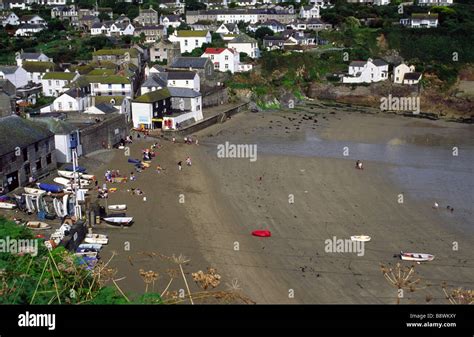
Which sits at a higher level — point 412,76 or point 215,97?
point 412,76

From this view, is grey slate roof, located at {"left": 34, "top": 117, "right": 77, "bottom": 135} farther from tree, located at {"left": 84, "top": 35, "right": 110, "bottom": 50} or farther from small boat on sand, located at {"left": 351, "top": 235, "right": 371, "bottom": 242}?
tree, located at {"left": 84, "top": 35, "right": 110, "bottom": 50}

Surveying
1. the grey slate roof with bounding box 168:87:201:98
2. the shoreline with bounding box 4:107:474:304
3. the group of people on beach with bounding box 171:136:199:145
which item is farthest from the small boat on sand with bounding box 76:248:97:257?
the grey slate roof with bounding box 168:87:201:98

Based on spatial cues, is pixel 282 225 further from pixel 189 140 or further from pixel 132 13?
pixel 132 13

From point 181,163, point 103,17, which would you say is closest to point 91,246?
point 181,163

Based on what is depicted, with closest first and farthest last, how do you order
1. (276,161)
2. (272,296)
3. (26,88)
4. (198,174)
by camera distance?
(272,296) < (198,174) < (276,161) < (26,88)
